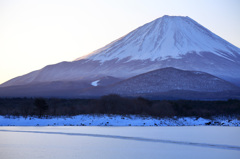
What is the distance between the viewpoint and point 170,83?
163125mm

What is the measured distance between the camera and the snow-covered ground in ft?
121

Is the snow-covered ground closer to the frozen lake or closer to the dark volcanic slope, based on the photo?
the frozen lake

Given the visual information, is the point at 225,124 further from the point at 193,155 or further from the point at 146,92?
the point at 146,92

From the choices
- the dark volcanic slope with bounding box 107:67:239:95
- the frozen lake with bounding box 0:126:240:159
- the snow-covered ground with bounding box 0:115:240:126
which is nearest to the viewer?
the frozen lake with bounding box 0:126:240:159

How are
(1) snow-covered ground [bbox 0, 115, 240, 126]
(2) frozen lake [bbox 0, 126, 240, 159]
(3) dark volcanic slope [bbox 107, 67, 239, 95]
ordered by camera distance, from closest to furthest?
(2) frozen lake [bbox 0, 126, 240, 159] < (1) snow-covered ground [bbox 0, 115, 240, 126] < (3) dark volcanic slope [bbox 107, 67, 239, 95]

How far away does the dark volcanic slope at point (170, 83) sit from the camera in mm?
155375

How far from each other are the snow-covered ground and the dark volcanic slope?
363 feet

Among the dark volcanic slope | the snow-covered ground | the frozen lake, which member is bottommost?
the frozen lake

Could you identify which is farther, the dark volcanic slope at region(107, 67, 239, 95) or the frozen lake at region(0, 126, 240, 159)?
the dark volcanic slope at region(107, 67, 239, 95)

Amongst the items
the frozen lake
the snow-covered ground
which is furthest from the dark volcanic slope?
the frozen lake

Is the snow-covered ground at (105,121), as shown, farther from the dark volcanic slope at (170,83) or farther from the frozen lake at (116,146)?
the dark volcanic slope at (170,83)

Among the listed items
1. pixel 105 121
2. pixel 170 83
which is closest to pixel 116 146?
pixel 105 121

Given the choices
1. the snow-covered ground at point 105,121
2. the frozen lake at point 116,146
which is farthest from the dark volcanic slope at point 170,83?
the frozen lake at point 116,146

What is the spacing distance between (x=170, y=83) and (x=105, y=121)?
12832 centimetres
